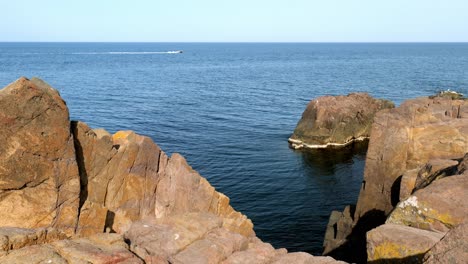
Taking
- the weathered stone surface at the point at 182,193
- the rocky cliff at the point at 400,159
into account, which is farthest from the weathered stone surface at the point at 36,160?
the rocky cliff at the point at 400,159

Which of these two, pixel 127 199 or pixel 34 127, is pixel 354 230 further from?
pixel 34 127

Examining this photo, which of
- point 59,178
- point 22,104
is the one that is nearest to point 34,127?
point 22,104

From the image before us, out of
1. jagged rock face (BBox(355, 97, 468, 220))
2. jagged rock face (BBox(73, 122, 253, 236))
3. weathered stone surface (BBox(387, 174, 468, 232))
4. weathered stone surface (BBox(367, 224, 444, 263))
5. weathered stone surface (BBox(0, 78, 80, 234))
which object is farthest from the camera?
jagged rock face (BBox(355, 97, 468, 220))

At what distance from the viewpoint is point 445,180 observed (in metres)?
20.1

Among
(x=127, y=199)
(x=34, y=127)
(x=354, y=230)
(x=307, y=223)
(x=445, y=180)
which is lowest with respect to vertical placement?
(x=307, y=223)

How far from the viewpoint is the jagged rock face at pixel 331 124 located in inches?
2657

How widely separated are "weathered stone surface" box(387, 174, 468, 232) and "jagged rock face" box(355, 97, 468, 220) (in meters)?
13.2

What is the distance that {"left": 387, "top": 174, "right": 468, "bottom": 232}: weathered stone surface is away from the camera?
17.8 m

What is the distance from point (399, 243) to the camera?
15.1 m

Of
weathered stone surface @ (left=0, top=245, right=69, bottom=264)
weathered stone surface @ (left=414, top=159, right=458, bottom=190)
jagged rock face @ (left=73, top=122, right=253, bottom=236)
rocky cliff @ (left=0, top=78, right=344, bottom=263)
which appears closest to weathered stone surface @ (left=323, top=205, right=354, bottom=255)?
jagged rock face @ (left=73, top=122, right=253, bottom=236)

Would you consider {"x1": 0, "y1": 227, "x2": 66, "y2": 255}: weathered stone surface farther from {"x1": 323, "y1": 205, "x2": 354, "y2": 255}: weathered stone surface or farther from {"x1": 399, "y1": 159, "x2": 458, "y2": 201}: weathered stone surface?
{"x1": 323, "y1": 205, "x2": 354, "y2": 255}: weathered stone surface

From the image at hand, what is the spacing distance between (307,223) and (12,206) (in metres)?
29.5

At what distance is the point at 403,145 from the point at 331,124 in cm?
3521

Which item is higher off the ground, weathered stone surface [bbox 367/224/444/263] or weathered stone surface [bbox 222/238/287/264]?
weathered stone surface [bbox 367/224/444/263]
